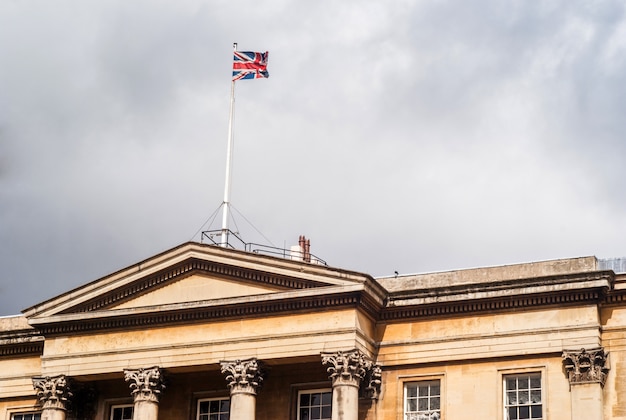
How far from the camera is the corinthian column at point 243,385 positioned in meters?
40.6

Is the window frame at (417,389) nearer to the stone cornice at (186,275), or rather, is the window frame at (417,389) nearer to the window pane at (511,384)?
the window pane at (511,384)

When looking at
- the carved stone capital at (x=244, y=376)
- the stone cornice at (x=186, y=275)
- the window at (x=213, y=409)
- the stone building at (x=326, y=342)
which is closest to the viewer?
the stone building at (x=326, y=342)

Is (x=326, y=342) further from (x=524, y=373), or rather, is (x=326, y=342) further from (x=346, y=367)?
(x=524, y=373)

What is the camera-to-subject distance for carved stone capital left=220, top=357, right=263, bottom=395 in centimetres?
4088

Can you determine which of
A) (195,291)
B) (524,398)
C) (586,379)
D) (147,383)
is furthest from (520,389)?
(147,383)

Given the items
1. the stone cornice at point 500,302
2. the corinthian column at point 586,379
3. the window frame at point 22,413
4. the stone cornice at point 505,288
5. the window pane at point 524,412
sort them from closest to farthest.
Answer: the corinthian column at point 586,379
the stone cornice at point 505,288
the stone cornice at point 500,302
the window pane at point 524,412
the window frame at point 22,413

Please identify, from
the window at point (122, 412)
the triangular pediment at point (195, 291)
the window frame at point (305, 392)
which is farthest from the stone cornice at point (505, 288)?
the window at point (122, 412)

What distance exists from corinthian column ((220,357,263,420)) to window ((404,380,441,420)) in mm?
4607

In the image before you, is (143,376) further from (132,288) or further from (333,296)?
(333,296)

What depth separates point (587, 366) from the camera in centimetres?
3841

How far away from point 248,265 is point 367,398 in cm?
558

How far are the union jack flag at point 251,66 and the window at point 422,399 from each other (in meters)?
13.4

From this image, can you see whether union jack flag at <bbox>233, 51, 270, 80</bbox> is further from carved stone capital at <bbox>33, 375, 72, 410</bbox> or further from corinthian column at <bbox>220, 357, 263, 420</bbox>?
carved stone capital at <bbox>33, 375, 72, 410</bbox>

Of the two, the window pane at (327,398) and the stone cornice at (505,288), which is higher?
the stone cornice at (505,288)
